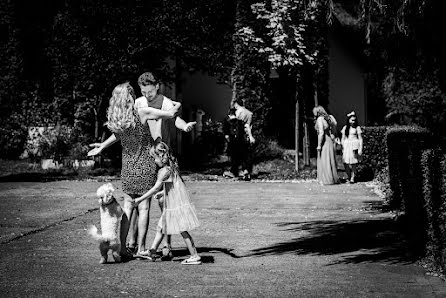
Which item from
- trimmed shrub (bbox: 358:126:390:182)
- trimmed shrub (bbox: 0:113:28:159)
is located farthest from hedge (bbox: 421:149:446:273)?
trimmed shrub (bbox: 0:113:28:159)

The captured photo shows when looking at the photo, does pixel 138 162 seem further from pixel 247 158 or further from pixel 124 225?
pixel 247 158

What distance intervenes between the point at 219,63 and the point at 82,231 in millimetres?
12647

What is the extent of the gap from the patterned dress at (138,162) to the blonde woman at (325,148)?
395 inches

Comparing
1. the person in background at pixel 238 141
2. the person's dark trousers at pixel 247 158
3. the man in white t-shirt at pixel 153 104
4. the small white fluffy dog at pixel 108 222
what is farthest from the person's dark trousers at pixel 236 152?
the small white fluffy dog at pixel 108 222

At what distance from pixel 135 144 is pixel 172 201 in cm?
81

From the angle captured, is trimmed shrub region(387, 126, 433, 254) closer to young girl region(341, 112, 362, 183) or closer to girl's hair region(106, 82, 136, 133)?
girl's hair region(106, 82, 136, 133)

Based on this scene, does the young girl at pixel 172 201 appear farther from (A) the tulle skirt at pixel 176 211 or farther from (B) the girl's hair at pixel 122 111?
(B) the girl's hair at pixel 122 111

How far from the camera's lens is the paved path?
7246 millimetres

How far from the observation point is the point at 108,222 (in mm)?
8422

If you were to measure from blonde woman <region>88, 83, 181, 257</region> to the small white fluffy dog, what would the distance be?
24cm

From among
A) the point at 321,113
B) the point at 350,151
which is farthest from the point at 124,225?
the point at 350,151

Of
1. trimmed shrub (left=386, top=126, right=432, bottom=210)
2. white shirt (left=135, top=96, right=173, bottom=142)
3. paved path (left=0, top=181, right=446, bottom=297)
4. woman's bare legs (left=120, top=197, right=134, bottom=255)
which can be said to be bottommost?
paved path (left=0, top=181, right=446, bottom=297)

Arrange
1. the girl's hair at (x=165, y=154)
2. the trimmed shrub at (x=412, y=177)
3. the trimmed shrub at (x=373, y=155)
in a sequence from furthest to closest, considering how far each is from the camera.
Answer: the trimmed shrub at (x=373, y=155)
the trimmed shrub at (x=412, y=177)
the girl's hair at (x=165, y=154)

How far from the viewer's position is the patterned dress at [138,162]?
8.84 m
